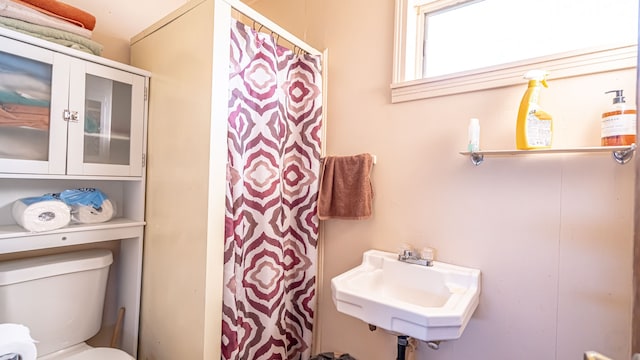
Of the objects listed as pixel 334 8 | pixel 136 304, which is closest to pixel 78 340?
pixel 136 304

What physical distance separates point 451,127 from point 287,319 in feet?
4.22

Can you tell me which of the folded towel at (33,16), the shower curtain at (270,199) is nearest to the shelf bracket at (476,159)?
the shower curtain at (270,199)

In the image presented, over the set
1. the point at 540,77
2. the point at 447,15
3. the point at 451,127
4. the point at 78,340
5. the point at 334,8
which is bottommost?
the point at 78,340

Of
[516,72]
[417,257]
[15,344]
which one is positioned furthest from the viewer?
[417,257]

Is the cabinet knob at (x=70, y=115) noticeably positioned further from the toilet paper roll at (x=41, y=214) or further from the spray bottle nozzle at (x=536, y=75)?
the spray bottle nozzle at (x=536, y=75)

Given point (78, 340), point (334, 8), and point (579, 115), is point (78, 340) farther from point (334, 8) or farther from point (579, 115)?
point (579, 115)

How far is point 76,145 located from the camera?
1238 millimetres

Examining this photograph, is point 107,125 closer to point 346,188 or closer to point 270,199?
point 270,199

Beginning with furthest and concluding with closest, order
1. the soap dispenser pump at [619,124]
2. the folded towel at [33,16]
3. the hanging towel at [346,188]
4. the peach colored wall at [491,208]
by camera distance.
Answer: the hanging towel at [346,188], the folded towel at [33,16], the peach colored wall at [491,208], the soap dispenser pump at [619,124]

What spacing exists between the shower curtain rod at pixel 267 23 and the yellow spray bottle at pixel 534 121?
3.44 feet

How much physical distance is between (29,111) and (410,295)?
177cm

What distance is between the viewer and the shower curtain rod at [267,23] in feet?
4.00

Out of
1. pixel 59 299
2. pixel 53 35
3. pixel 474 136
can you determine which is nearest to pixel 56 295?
pixel 59 299

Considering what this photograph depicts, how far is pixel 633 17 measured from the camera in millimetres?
1018
